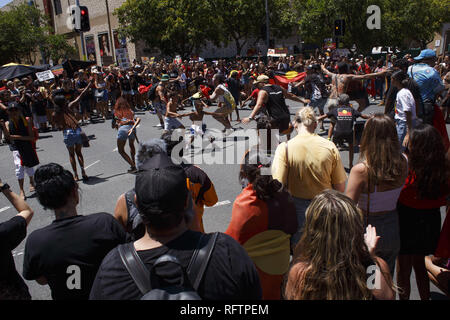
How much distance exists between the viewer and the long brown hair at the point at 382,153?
9.39 ft

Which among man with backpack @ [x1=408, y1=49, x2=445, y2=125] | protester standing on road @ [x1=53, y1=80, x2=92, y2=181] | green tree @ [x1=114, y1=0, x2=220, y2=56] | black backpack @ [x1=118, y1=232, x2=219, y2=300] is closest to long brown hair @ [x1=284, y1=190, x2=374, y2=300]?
black backpack @ [x1=118, y1=232, x2=219, y2=300]

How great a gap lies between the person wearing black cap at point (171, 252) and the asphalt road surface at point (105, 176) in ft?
8.77

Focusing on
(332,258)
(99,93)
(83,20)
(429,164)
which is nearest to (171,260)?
(332,258)

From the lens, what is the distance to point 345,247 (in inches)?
70.6

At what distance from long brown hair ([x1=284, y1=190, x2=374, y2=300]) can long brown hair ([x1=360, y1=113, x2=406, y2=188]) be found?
43.3 inches

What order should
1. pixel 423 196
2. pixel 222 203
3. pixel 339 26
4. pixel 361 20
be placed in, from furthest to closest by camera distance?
pixel 361 20
pixel 339 26
pixel 222 203
pixel 423 196

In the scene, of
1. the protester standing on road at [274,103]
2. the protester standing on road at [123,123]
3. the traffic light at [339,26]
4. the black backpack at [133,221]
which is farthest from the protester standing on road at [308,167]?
the traffic light at [339,26]

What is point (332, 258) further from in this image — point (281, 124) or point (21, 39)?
point (21, 39)

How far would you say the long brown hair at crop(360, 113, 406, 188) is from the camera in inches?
113

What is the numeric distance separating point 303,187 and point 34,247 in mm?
2212

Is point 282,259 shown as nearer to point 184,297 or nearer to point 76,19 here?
point 184,297

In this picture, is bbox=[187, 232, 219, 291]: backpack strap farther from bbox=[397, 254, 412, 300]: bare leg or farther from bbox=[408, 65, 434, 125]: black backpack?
bbox=[408, 65, 434, 125]: black backpack

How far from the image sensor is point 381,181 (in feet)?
9.45

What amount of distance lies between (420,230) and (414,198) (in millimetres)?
273
